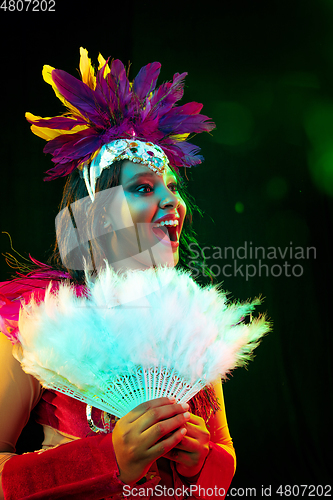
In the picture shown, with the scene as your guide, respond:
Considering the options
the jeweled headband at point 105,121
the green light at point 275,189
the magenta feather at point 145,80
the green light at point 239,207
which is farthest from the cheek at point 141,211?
the green light at point 275,189

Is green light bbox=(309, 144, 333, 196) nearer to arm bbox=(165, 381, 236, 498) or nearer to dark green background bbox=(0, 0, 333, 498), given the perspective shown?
dark green background bbox=(0, 0, 333, 498)

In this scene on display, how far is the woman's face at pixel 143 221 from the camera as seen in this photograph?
3.24 feet

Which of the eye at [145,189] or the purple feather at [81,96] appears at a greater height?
the purple feather at [81,96]

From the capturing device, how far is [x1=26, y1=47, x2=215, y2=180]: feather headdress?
1068 millimetres

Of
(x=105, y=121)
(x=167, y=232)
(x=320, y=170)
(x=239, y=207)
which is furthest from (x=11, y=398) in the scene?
(x=320, y=170)

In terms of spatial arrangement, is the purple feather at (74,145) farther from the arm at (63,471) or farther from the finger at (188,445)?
the finger at (188,445)

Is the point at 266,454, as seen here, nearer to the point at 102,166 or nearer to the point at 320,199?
the point at 320,199

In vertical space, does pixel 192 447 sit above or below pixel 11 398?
below

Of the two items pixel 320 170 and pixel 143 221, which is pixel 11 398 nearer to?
pixel 143 221

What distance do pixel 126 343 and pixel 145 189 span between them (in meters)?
0.47

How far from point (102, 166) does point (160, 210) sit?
22 cm

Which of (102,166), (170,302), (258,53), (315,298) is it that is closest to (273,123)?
(258,53)

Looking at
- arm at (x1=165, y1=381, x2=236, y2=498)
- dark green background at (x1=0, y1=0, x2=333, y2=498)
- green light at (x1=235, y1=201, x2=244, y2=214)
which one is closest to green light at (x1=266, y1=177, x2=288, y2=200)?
dark green background at (x1=0, y1=0, x2=333, y2=498)

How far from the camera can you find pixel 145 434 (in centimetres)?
70
